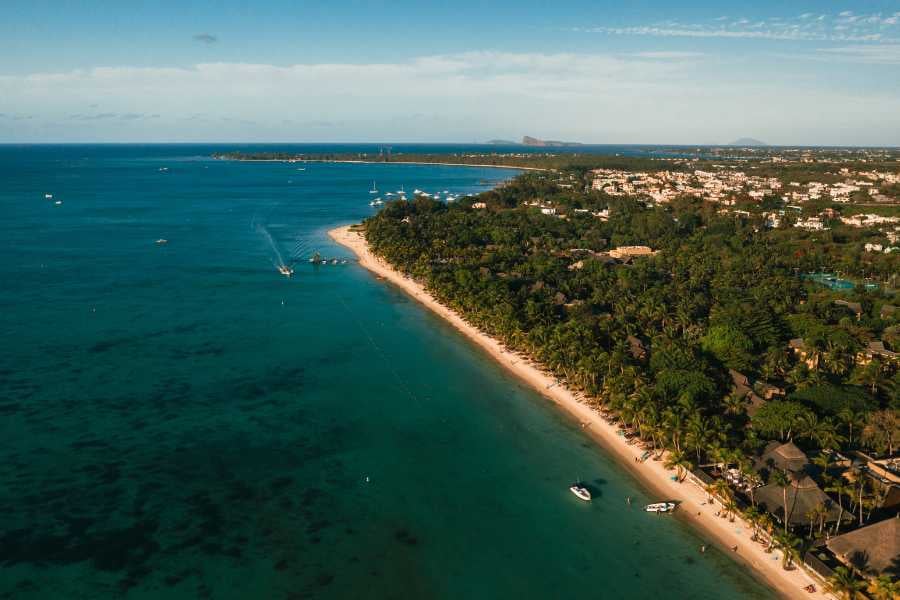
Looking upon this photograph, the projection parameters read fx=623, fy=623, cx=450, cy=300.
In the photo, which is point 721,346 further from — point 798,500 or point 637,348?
point 798,500

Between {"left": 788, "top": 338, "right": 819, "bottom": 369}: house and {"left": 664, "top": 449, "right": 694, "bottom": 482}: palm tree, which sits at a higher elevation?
{"left": 788, "top": 338, "right": 819, "bottom": 369}: house

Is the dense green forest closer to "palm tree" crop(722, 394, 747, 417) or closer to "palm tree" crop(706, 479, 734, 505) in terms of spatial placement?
"palm tree" crop(722, 394, 747, 417)

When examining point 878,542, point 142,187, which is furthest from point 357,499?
point 142,187

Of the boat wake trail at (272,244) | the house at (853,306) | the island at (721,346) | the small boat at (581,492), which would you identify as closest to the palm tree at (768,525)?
the island at (721,346)

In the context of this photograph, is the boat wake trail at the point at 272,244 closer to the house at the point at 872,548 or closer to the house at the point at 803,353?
the house at the point at 803,353

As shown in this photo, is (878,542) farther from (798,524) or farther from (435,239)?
(435,239)

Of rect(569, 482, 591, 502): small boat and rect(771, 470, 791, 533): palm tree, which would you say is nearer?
rect(771, 470, 791, 533): palm tree

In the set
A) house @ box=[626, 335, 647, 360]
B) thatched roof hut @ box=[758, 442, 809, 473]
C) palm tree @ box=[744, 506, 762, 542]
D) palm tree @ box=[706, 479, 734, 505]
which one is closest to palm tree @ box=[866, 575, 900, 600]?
palm tree @ box=[744, 506, 762, 542]

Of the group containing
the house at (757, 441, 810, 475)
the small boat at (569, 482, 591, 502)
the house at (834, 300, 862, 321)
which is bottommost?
the small boat at (569, 482, 591, 502)
